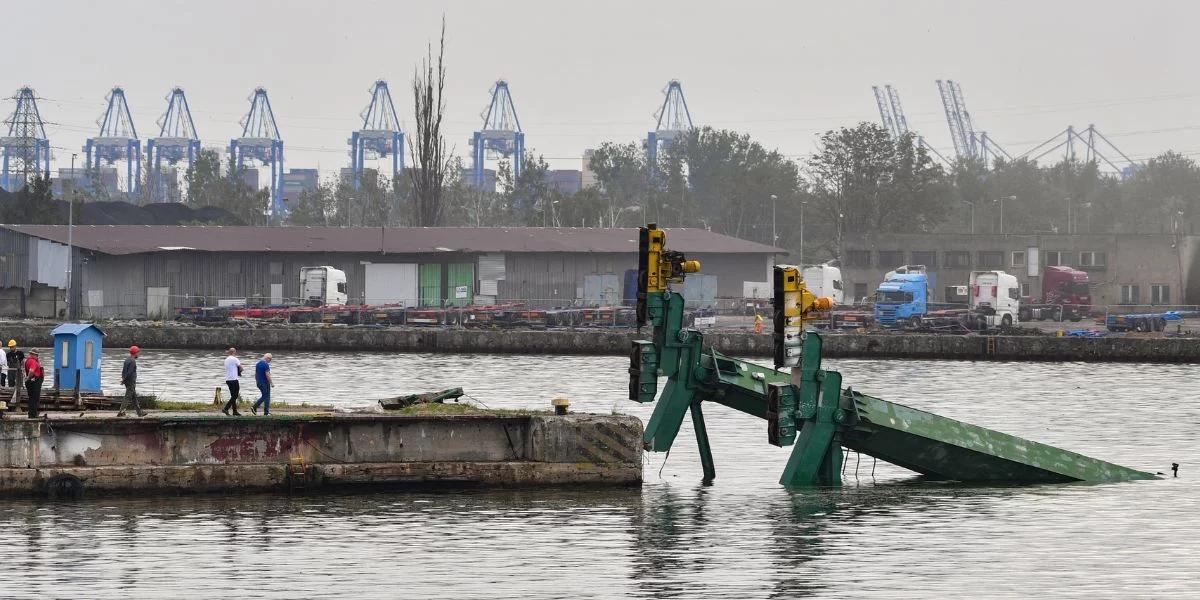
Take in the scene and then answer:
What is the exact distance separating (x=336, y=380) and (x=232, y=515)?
3678cm

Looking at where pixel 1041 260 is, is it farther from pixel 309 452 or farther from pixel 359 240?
pixel 309 452

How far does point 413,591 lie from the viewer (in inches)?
982

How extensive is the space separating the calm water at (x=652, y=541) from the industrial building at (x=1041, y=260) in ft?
305

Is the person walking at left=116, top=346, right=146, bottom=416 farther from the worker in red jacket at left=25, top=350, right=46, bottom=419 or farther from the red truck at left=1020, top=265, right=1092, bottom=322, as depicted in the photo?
the red truck at left=1020, top=265, right=1092, bottom=322

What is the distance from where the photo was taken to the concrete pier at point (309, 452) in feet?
105

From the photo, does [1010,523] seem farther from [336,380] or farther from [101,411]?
[336,380]

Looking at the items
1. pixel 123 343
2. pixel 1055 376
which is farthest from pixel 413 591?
pixel 123 343

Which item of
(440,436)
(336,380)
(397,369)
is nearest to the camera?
(440,436)

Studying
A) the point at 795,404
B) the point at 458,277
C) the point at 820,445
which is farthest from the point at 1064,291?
the point at 795,404

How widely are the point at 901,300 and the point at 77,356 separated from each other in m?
69.0

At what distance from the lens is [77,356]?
38625 millimetres

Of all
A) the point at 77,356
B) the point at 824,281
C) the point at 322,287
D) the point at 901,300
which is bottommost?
the point at 77,356

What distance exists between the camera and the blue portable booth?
3859 centimetres

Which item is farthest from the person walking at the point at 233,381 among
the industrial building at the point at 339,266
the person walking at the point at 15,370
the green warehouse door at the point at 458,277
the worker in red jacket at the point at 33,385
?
the green warehouse door at the point at 458,277
